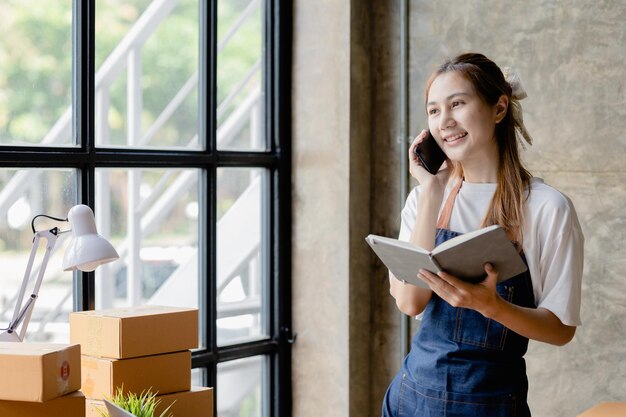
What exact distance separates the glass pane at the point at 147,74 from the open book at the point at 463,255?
1467mm

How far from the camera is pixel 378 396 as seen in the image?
13.3 feet

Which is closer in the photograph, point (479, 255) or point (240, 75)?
point (479, 255)

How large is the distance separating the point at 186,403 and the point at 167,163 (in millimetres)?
1068

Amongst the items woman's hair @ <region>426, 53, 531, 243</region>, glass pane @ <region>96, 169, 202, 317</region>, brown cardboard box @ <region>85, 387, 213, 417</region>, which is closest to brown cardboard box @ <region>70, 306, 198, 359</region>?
brown cardboard box @ <region>85, 387, 213, 417</region>

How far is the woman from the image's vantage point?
234 cm

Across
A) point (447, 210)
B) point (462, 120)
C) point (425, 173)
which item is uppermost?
point (462, 120)

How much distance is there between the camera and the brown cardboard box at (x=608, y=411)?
2.85 metres

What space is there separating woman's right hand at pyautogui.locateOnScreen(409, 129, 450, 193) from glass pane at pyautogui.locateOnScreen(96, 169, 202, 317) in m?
1.27

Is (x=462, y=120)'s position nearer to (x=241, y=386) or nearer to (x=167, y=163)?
(x=167, y=163)

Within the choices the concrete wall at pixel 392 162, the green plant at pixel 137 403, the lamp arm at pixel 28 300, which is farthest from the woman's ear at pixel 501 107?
the lamp arm at pixel 28 300

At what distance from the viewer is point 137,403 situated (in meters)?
2.51

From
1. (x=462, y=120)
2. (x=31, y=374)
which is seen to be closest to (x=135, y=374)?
(x=31, y=374)

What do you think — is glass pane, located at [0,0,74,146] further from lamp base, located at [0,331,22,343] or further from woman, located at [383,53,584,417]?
woman, located at [383,53,584,417]

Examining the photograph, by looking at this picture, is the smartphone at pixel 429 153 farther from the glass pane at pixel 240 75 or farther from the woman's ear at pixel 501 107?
the glass pane at pixel 240 75
